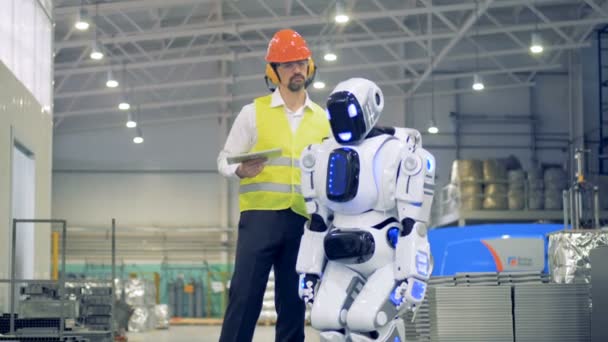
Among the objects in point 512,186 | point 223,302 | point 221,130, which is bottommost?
point 223,302

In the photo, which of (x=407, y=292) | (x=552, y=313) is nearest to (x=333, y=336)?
(x=407, y=292)

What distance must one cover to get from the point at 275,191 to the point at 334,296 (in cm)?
76

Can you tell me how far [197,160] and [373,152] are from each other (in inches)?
919

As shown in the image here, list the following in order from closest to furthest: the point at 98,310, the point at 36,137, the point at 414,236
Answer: the point at 414,236
the point at 98,310
the point at 36,137

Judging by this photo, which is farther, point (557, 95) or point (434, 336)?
point (557, 95)

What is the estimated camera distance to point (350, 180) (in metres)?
5.57

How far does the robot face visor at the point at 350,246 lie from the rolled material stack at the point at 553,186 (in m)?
18.2

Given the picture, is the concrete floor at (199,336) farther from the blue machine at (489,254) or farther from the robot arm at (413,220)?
the robot arm at (413,220)

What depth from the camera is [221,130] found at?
2855 centimetres

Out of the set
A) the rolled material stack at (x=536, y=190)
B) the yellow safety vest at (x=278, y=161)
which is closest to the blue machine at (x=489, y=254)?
the rolled material stack at (x=536, y=190)

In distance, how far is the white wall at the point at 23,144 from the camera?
12.5 meters

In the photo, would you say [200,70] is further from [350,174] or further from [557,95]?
[350,174]

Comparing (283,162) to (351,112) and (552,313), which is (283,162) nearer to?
(351,112)

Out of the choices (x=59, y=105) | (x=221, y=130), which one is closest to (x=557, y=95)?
(x=221, y=130)
